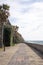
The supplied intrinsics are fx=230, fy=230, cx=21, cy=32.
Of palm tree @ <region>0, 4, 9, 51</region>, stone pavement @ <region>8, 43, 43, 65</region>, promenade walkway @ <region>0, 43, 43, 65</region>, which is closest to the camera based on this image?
stone pavement @ <region>8, 43, 43, 65</region>

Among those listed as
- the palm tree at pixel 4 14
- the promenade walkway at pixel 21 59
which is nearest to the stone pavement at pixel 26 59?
the promenade walkway at pixel 21 59

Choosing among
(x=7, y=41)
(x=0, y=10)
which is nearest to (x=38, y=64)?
(x=0, y=10)

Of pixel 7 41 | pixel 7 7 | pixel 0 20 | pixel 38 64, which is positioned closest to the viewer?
pixel 38 64

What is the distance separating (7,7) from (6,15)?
3.46m

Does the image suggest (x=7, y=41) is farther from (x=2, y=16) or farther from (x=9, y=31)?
(x=2, y=16)

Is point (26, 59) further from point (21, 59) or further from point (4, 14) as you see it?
point (4, 14)

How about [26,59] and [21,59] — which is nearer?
[26,59]

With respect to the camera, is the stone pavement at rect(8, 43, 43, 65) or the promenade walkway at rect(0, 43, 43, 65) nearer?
Answer: the stone pavement at rect(8, 43, 43, 65)

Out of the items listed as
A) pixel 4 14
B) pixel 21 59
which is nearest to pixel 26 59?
pixel 21 59

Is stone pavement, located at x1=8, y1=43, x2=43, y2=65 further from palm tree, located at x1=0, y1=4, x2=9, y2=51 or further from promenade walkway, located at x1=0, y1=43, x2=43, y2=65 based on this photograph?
palm tree, located at x1=0, y1=4, x2=9, y2=51

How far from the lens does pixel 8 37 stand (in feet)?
236

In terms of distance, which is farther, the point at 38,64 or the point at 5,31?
the point at 5,31

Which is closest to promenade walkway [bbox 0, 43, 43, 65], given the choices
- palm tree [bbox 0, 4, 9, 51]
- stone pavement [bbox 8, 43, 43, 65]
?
stone pavement [bbox 8, 43, 43, 65]

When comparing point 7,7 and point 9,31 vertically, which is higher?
point 7,7
